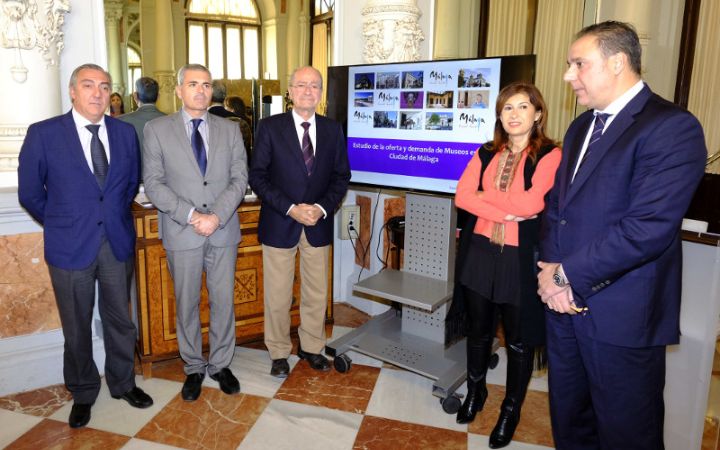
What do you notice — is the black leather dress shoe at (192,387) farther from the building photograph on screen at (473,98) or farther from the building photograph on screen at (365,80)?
the building photograph on screen at (473,98)

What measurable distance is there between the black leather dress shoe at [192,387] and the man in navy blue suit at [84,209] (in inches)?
15.2

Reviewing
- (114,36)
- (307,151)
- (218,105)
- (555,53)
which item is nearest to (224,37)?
(114,36)

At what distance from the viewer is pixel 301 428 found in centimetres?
244

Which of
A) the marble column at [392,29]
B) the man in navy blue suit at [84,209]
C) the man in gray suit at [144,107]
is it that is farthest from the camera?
the marble column at [392,29]

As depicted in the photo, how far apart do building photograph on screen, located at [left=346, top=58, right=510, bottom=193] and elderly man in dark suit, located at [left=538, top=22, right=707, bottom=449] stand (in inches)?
33.4

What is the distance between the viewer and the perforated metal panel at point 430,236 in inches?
114

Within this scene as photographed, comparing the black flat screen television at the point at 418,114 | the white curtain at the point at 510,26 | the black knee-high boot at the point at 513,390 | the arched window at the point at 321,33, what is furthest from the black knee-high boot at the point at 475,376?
the white curtain at the point at 510,26

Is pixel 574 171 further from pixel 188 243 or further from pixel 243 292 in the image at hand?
pixel 243 292

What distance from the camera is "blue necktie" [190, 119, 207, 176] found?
8.35 ft

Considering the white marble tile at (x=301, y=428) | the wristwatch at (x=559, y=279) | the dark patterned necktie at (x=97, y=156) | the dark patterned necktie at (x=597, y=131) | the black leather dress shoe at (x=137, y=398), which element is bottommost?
the white marble tile at (x=301, y=428)

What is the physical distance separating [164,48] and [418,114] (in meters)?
5.34

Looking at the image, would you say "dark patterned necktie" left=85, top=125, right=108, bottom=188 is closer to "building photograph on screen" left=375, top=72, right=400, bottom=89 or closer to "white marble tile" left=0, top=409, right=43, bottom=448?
"white marble tile" left=0, top=409, right=43, bottom=448

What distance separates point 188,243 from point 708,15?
5931mm

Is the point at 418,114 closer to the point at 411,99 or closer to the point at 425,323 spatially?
the point at 411,99
